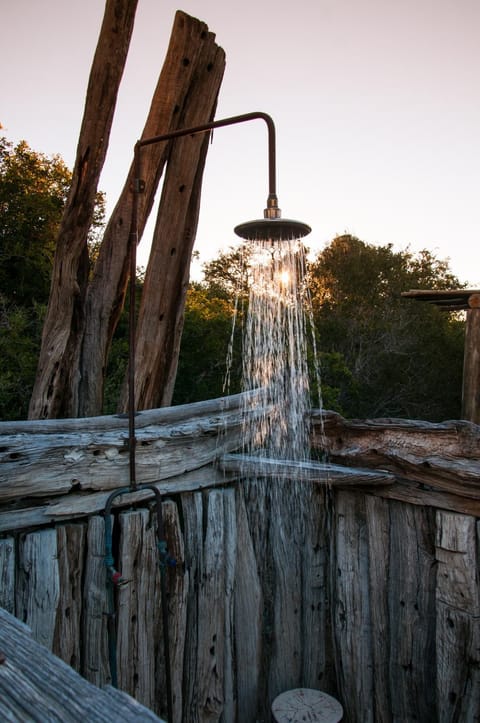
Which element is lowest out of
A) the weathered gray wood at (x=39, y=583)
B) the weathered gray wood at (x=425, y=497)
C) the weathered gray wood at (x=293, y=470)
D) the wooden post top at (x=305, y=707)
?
the wooden post top at (x=305, y=707)

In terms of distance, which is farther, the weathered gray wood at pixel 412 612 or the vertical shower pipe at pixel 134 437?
the weathered gray wood at pixel 412 612

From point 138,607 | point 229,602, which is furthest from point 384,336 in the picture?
point 138,607

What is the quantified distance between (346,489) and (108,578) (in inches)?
50.4

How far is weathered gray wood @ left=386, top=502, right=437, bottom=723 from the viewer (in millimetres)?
2559

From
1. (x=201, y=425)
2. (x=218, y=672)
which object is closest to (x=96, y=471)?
(x=201, y=425)

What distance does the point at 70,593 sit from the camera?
7.23 ft

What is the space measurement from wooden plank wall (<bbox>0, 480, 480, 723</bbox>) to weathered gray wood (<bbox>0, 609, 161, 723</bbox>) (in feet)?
4.15

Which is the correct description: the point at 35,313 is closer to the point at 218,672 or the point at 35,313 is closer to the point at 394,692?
the point at 218,672

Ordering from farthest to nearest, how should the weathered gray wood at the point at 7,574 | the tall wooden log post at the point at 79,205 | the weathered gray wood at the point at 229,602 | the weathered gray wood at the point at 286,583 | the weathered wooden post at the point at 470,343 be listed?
the weathered wooden post at the point at 470,343 → the weathered gray wood at the point at 286,583 → the weathered gray wood at the point at 229,602 → the tall wooden log post at the point at 79,205 → the weathered gray wood at the point at 7,574

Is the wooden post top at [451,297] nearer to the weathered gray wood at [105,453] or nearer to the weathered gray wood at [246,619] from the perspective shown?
the weathered gray wood at [105,453]

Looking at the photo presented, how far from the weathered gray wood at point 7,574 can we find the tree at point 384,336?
10562 mm

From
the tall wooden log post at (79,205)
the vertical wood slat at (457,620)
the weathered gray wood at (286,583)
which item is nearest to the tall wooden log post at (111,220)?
the tall wooden log post at (79,205)

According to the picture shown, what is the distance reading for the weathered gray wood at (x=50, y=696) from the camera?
2.31ft

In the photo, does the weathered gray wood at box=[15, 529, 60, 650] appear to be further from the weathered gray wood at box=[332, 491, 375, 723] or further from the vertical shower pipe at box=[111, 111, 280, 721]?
the weathered gray wood at box=[332, 491, 375, 723]
